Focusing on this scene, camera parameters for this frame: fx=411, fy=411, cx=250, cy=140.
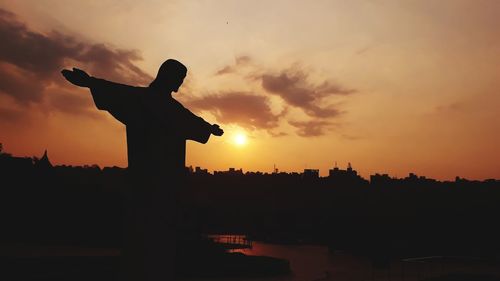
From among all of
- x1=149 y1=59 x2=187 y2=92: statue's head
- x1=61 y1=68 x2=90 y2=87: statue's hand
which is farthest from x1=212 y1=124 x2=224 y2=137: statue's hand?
x1=61 y1=68 x2=90 y2=87: statue's hand

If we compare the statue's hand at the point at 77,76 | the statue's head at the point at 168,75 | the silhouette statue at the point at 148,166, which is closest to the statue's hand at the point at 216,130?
the silhouette statue at the point at 148,166

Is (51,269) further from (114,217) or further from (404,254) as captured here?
(404,254)

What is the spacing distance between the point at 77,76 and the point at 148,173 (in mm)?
915

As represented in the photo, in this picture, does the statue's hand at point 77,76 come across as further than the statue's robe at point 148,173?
No

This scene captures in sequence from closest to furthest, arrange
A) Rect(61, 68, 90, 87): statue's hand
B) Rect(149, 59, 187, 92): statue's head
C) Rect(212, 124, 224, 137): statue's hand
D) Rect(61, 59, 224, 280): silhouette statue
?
→ Rect(61, 68, 90, 87): statue's hand → Rect(61, 59, 224, 280): silhouette statue → Rect(149, 59, 187, 92): statue's head → Rect(212, 124, 224, 137): statue's hand

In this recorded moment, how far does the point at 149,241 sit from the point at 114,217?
105 ft

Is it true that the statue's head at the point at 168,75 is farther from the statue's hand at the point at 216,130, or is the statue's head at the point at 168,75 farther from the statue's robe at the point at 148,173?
the statue's hand at the point at 216,130

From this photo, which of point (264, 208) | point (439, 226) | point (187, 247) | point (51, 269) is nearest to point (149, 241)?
point (51, 269)

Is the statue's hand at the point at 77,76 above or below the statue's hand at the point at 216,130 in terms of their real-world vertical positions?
above

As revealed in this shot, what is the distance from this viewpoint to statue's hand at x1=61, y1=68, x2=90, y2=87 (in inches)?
118

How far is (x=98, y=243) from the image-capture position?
31.7 metres

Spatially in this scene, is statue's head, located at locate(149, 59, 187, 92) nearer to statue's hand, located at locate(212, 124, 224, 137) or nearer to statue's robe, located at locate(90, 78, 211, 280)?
statue's robe, located at locate(90, 78, 211, 280)

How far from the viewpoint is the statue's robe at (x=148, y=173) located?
321 cm

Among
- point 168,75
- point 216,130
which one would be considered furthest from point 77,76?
point 216,130
